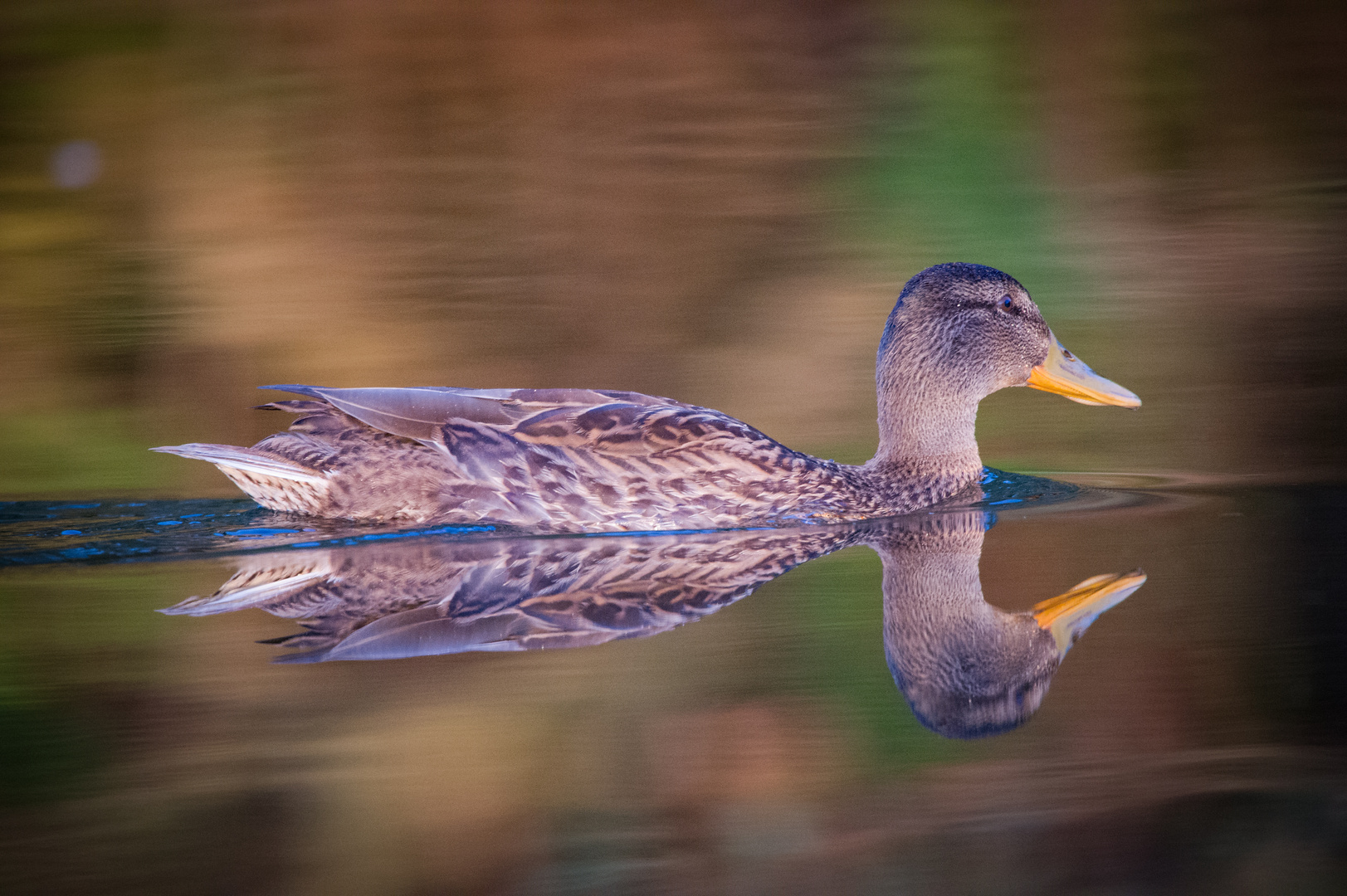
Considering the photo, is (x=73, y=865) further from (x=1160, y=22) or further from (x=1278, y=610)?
(x=1160, y=22)

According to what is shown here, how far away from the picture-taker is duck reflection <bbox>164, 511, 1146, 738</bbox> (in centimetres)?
353

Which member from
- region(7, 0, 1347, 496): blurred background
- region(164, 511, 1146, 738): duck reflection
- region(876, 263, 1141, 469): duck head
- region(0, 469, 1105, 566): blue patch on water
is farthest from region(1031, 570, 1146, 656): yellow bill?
region(7, 0, 1347, 496): blurred background

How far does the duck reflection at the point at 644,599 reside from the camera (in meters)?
3.53

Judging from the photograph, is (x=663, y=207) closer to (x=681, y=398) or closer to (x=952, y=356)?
(x=681, y=398)

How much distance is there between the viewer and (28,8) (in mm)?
11078

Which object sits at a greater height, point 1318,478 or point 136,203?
point 136,203

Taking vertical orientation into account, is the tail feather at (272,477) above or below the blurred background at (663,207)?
below

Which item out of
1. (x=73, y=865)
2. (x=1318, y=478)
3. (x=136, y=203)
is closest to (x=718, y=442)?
(x=1318, y=478)

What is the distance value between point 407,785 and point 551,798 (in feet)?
0.95

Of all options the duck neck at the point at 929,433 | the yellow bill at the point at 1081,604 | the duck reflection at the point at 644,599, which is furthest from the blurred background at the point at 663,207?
the yellow bill at the point at 1081,604

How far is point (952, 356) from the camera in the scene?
5.85 m

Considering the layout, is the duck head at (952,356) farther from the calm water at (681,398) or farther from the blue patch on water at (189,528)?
the calm water at (681,398)

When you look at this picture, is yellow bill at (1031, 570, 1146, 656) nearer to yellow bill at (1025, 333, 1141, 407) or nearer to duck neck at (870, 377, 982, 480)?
duck neck at (870, 377, 982, 480)

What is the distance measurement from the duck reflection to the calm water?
2 cm
